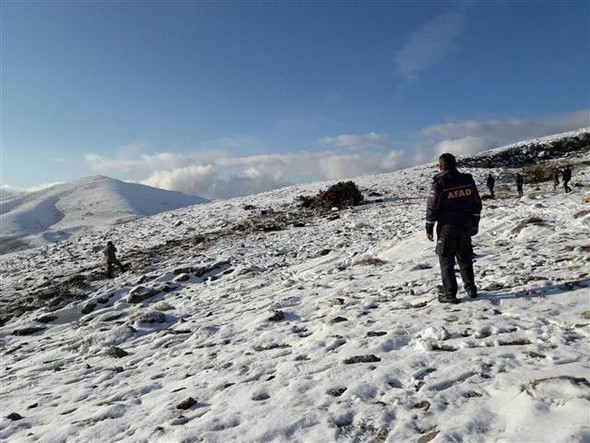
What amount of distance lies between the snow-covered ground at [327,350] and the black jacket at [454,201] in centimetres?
155

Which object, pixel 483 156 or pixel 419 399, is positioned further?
pixel 483 156

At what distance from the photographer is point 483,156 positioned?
204 feet

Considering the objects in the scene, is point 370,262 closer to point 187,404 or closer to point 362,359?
point 362,359

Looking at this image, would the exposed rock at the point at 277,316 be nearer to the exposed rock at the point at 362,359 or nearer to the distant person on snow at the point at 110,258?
the exposed rock at the point at 362,359

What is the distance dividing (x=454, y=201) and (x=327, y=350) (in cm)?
357

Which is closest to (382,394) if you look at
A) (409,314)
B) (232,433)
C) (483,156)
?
(232,433)

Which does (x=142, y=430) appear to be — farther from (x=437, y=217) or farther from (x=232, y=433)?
(x=437, y=217)

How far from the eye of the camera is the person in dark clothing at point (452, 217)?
820cm

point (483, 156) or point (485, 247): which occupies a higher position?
point (483, 156)

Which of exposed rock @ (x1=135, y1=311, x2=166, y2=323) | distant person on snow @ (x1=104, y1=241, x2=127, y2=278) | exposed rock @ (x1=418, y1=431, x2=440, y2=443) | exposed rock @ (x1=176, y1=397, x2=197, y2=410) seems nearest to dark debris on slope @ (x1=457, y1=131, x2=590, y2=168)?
distant person on snow @ (x1=104, y1=241, x2=127, y2=278)

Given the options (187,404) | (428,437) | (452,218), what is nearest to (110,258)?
(187,404)

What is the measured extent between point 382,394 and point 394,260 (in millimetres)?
8681

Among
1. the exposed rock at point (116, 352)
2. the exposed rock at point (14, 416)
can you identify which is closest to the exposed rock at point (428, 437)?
the exposed rock at point (14, 416)

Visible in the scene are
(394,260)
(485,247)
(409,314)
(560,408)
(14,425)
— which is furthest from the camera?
(394,260)
